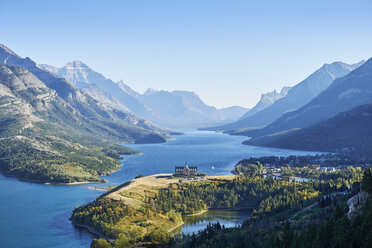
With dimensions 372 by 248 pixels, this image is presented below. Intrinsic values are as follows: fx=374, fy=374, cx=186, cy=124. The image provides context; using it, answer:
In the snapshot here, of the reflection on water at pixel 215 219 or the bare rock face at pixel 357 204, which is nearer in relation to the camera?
Answer: the bare rock face at pixel 357 204

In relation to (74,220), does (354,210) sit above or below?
above

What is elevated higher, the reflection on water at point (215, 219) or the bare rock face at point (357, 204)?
the bare rock face at point (357, 204)

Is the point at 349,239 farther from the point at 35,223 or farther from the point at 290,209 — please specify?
the point at 35,223

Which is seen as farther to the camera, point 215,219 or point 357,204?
point 215,219

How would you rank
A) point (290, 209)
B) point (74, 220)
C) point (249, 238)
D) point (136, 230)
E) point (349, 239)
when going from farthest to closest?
point (74, 220) < point (290, 209) < point (136, 230) < point (249, 238) < point (349, 239)

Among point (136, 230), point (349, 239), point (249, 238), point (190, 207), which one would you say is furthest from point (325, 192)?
point (349, 239)

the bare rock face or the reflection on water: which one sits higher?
the bare rock face

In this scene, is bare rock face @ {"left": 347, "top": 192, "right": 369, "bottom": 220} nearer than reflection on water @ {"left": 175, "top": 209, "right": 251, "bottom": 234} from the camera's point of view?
Yes

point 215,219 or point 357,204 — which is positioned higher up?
point 357,204
